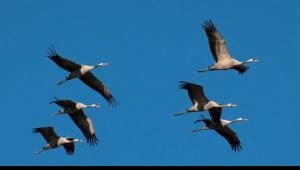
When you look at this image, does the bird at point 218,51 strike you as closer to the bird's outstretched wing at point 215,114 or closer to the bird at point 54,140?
the bird's outstretched wing at point 215,114

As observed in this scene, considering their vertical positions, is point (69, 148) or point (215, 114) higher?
point (215, 114)

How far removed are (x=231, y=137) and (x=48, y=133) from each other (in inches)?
226

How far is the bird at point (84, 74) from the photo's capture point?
3622cm

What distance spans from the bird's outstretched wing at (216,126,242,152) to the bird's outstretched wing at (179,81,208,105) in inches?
70.3

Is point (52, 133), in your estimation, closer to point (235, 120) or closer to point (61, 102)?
point (61, 102)

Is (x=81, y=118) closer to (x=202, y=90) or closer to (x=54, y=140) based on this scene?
(x=54, y=140)

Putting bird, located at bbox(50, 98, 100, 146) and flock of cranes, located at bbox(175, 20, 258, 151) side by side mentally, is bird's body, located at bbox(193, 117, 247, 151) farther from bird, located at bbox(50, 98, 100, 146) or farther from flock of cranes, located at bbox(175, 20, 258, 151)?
bird, located at bbox(50, 98, 100, 146)

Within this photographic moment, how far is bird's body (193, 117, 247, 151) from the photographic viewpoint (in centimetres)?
3656

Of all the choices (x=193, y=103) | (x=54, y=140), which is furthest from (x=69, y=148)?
(x=193, y=103)

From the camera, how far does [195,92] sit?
117 ft

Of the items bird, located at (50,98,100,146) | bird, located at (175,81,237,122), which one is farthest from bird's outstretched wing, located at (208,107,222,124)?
bird, located at (50,98,100,146)
